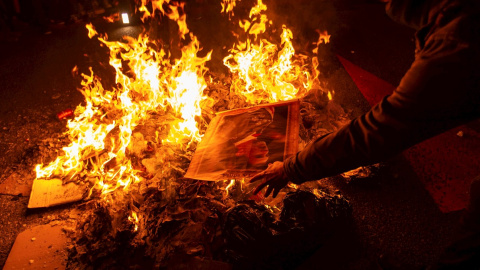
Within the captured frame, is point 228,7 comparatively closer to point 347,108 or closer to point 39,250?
point 347,108

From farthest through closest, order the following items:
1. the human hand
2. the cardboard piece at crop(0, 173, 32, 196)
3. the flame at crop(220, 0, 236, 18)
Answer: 1. the flame at crop(220, 0, 236, 18)
2. the cardboard piece at crop(0, 173, 32, 196)
3. the human hand

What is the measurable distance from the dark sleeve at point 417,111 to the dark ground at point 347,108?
1.45 meters

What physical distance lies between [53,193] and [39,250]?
2.29 ft

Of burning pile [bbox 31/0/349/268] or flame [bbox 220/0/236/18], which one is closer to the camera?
burning pile [bbox 31/0/349/268]

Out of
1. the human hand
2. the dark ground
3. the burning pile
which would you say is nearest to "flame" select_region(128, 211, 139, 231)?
the burning pile

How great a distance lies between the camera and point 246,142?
123 inches

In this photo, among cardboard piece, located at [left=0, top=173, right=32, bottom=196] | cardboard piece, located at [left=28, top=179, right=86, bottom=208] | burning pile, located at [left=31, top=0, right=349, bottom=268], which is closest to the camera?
burning pile, located at [left=31, top=0, right=349, bottom=268]

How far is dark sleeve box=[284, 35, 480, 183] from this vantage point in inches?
50.4

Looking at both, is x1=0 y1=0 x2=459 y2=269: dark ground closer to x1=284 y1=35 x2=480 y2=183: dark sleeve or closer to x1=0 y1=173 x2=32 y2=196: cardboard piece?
x1=0 y1=173 x2=32 y2=196: cardboard piece

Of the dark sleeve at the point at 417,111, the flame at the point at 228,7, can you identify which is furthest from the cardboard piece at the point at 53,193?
the flame at the point at 228,7

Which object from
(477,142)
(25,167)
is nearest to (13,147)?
(25,167)

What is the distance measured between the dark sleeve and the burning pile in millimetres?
1098

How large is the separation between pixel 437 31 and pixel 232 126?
7.87 feet

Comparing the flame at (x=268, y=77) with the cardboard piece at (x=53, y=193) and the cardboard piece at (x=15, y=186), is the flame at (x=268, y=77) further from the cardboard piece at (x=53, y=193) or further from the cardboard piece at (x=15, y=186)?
the cardboard piece at (x=15, y=186)
